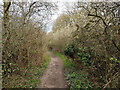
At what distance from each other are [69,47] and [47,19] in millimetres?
3322

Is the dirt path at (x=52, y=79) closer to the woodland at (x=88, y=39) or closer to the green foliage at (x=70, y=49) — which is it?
the woodland at (x=88, y=39)

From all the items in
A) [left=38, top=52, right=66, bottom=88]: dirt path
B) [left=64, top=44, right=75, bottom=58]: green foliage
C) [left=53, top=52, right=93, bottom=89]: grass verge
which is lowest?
[left=38, top=52, right=66, bottom=88]: dirt path

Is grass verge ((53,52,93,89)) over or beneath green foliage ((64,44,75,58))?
beneath

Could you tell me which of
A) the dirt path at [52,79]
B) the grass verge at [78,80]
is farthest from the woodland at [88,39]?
the dirt path at [52,79]

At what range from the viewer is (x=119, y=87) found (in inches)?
130

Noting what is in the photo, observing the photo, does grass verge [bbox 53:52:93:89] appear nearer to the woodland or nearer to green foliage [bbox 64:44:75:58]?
the woodland

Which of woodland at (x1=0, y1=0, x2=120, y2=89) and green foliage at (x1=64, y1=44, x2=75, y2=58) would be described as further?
green foliage at (x1=64, y1=44, x2=75, y2=58)

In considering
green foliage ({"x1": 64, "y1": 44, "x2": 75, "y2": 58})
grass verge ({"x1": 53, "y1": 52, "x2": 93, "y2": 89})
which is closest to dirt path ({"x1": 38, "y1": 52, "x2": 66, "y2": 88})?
grass verge ({"x1": 53, "y1": 52, "x2": 93, "y2": 89})

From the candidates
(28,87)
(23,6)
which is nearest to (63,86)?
(28,87)

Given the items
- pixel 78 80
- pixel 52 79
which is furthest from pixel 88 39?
pixel 52 79

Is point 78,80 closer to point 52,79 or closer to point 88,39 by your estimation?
point 52,79

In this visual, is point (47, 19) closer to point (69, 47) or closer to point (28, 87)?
point (69, 47)

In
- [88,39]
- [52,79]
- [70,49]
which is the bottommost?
[52,79]

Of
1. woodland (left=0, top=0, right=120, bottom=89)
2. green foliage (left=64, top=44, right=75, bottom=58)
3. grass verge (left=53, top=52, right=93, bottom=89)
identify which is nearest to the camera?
woodland (left=0, top=0, right=120, bottom=89)
